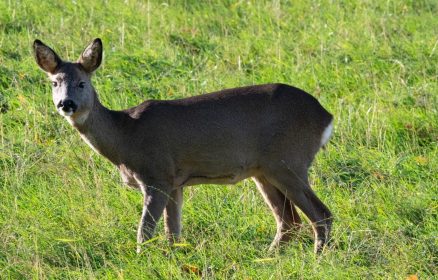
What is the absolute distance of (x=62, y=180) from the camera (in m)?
6.82

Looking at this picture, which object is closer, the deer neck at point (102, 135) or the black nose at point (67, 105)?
the black nose at point (67, 105)

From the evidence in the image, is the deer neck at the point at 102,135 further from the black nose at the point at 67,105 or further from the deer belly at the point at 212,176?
the deer belly at the point at 212,176

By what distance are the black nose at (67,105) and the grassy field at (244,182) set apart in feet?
2.05

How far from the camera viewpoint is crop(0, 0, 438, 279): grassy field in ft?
18.9

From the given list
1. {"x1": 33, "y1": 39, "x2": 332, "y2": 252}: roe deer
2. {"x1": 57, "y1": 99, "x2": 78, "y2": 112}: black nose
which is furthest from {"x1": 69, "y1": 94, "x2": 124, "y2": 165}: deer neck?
{"x1": 57, "y1": 99, "x2": 78, "y2": 112}: black nose

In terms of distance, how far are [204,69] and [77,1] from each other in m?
2.01

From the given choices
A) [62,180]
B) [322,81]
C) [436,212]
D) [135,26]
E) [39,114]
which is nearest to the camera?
[436,212]

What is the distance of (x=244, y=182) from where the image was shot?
278 inches

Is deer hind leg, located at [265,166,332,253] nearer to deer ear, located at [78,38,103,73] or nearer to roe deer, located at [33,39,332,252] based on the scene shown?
roe deer, located at [33,39,332,252]

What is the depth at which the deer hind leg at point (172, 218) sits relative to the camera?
6273 mm

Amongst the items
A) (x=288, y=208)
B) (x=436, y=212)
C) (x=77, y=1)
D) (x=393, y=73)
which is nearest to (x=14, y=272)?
(x=288, y=208)

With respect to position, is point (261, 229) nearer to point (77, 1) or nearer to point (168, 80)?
point (168, 80)

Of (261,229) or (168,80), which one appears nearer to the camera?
(261,229)

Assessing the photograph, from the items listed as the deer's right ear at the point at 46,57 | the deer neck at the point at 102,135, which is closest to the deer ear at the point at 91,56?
the deer's right ear at the point at 46,57
